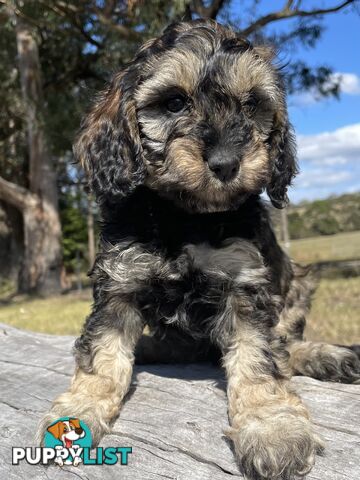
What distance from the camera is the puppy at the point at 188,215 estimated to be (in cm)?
275

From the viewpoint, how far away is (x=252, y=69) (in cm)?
298

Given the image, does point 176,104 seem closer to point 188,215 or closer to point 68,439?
point 188,215

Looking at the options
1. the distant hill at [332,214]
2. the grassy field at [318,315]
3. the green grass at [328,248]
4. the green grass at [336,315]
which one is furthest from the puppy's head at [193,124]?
the green grass at [328,248]

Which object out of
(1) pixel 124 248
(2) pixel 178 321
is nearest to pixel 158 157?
(1) pixel 124 248

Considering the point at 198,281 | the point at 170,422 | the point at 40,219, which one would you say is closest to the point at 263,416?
the point at 170,422

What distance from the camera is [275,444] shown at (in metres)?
2.38

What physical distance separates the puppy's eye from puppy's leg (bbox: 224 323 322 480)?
4.03 feet

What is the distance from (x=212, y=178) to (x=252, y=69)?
0.75 metres

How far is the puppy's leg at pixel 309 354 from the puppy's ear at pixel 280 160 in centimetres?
91

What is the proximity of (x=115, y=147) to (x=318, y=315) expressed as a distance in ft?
22.3

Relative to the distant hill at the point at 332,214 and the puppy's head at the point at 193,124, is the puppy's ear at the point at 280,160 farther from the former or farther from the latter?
the distant hill at the point at 332,214

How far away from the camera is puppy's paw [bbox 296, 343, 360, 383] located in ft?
11.6

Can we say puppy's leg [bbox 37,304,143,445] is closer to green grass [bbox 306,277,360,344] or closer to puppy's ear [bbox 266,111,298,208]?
puppy's ear [bbox 266,111,298,208]

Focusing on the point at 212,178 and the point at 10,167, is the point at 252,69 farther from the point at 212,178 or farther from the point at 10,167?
the point at 10,167
